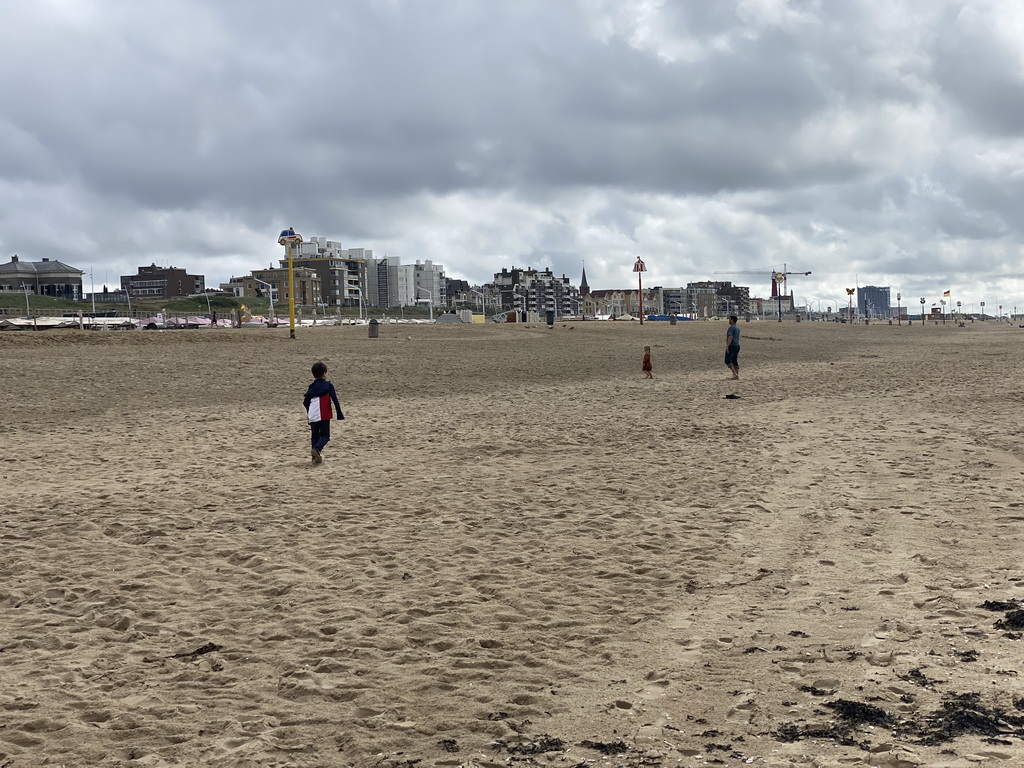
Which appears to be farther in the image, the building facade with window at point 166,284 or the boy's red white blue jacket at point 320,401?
the building facade with window at point 166,284

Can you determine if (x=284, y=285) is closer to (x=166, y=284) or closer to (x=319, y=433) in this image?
(x=166, y=284)

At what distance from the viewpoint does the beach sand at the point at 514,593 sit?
4.43 metres

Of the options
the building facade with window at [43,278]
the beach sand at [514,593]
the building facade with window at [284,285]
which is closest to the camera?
the beach sand at [514,593]

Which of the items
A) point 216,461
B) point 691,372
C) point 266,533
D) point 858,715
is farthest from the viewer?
point 691,372

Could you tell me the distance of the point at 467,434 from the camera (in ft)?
48.8

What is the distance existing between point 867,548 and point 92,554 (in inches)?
268

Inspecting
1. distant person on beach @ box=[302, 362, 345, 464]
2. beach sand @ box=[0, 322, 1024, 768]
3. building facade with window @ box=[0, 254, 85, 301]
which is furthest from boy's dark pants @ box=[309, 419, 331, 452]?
building facade with window @ box=[0, 254, 85, 301]

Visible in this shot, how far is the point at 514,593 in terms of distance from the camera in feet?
22.2

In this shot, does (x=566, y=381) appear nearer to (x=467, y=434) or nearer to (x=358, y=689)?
(x=467, y=434)

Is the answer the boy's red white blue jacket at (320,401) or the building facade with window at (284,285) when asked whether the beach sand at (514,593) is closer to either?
the boy's red white blue jacket at (320,401)

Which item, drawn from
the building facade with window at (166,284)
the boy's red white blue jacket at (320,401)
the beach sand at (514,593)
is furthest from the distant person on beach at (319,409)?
the building facade with window at (166,284)

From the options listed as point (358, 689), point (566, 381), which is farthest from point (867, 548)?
point (566, 381)

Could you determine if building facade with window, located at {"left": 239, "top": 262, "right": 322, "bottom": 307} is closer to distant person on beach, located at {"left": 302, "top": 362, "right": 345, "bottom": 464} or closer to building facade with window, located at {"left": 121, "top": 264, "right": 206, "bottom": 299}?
building facade with window, located at {"left": 121, "top": 264, "right": 206, "bottom": 299}

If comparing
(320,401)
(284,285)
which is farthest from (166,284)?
(320,401)
